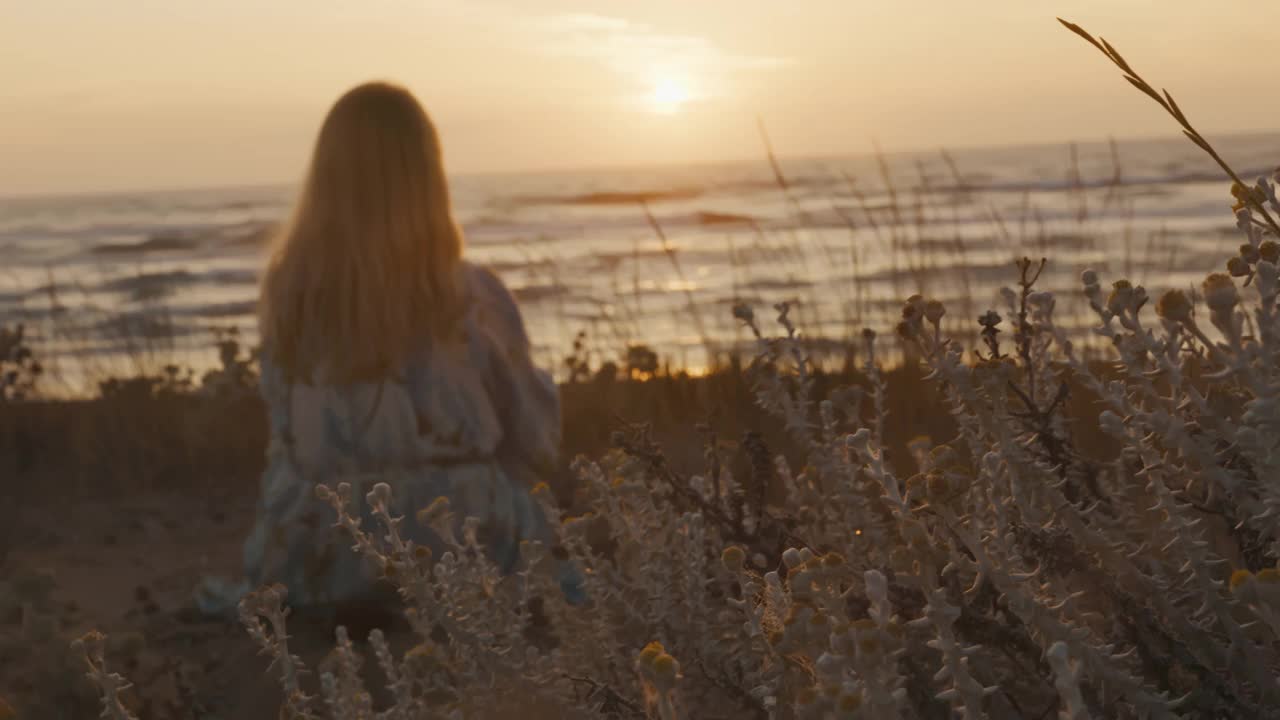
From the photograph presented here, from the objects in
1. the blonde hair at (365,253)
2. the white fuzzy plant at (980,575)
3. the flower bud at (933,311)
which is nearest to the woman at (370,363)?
the blonde hair at (365,253)

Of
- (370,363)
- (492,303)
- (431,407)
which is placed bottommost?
Answer: (431,407)

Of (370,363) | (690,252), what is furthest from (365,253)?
(690,252)

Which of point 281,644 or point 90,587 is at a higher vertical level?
point 281,644

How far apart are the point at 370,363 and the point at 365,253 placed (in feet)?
1.35

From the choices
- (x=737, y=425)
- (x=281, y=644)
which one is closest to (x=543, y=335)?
(x=737, y=425)

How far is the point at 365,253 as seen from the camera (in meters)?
4.68

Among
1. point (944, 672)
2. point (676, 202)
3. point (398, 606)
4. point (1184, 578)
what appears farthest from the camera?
point (676, 202)

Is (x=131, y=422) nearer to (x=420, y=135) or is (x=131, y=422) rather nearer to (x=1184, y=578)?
(x=420, y=135)

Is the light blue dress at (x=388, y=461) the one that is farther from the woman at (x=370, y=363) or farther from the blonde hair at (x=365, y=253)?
the blonde hair at (x=365, y=253)

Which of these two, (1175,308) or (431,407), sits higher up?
(1175,308)

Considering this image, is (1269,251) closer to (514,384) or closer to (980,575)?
(980,575)

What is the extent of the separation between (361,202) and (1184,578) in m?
3.81

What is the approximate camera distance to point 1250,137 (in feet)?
213

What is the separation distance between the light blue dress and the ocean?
116 centimetres
